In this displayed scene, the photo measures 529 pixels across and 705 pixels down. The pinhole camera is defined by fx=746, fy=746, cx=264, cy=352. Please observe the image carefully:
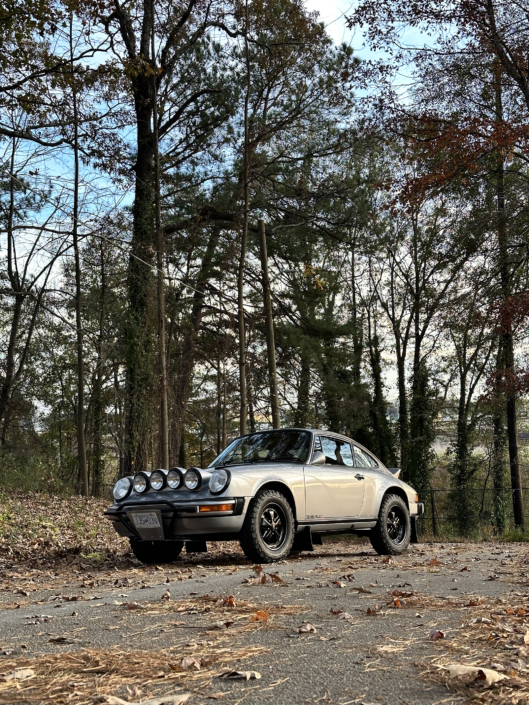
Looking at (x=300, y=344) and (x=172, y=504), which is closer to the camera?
(x=172, y=504)

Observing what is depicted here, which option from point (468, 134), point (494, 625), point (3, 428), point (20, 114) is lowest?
point (494, 625)

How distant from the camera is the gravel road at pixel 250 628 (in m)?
3.10

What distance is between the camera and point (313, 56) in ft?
68.4

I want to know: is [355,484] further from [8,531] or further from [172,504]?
[8,531]

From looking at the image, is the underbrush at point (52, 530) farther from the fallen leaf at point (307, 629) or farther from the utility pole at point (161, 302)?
the fallen leaf at point (307, 629)

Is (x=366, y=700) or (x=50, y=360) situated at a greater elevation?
(x=50, y=360)

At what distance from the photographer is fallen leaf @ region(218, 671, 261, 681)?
3239 millimetres

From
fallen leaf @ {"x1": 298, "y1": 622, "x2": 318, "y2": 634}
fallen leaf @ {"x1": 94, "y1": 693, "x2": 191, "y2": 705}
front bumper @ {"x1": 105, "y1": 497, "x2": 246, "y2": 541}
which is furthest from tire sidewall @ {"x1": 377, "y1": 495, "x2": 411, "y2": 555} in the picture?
fallen leaf @ {"x1": 94, "y1": 693, "x2": 191, "y2": 705}

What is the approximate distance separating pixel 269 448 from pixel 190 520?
6.31 ft

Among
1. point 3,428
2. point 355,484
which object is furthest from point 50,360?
point 355,484

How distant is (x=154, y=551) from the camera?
9.17 m

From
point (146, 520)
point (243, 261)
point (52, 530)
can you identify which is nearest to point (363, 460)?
point (146, 520)

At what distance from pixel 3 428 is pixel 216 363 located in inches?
310

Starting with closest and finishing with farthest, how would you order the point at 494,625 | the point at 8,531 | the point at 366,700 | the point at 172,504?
the point at 366,700 < the point at 494,625 < the point at 172,504 < the point at 8,531
